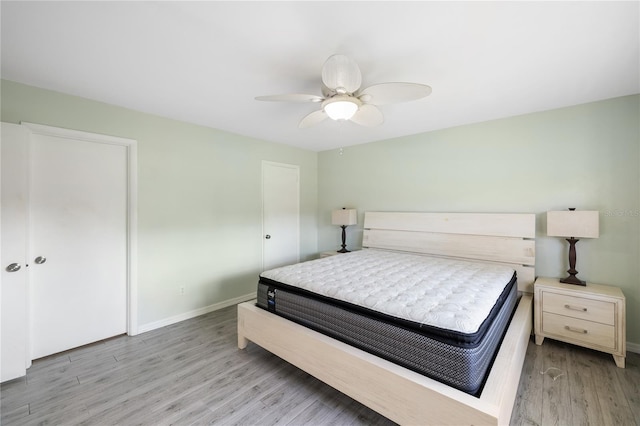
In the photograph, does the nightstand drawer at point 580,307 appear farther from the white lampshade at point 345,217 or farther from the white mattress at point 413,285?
the white lampshade at point 345,217

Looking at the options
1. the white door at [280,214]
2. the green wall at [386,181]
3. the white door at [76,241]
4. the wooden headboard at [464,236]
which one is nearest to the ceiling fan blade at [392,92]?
the green wall at [386,181]

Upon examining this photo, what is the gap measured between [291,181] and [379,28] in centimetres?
310

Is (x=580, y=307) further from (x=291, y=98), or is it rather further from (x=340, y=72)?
(x=291, y=98)

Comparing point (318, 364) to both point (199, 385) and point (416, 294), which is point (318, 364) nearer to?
point (416, 294)

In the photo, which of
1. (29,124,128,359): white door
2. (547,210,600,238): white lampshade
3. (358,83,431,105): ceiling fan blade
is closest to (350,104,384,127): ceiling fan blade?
(358,83,431,105): ceiling fan blade

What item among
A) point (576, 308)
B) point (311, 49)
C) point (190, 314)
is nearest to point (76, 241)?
point (190, 314)

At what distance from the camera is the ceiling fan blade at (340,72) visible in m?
1.65

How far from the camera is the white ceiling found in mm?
1410

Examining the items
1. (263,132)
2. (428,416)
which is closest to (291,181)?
(263,132)

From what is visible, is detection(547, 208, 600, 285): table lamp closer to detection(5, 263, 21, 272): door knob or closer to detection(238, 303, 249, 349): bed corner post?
detection(238, 303, 249, 349): bed corner post

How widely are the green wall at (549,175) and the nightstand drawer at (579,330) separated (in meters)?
0.50

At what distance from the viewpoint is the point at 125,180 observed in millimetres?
2756

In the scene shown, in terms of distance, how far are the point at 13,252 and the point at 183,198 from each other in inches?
56.4

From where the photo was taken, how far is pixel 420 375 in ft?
4.64
